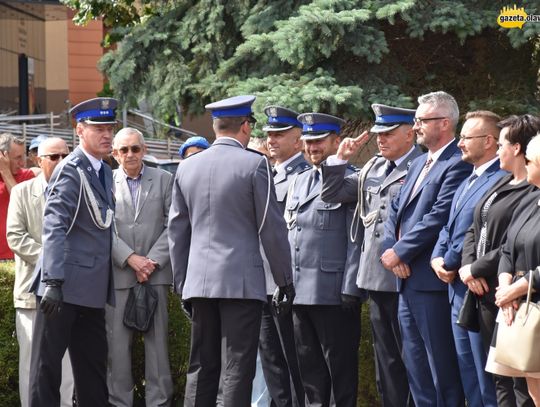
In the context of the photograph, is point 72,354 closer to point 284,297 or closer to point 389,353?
point 284,297

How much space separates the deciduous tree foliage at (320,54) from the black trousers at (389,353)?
191 inches

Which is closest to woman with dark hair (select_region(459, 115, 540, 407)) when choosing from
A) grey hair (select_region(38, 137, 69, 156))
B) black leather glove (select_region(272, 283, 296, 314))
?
black leather glove (select_region(272, 283, 296, 314))

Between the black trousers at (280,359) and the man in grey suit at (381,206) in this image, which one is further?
the black trousers at (280,359)

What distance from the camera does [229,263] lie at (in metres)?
7.83

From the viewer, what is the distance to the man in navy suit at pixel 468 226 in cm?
778

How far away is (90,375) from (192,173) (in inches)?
74.4

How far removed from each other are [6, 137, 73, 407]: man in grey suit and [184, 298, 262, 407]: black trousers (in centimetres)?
216

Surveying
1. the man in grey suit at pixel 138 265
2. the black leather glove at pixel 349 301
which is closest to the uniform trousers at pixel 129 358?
the man in grey suit at pixel 138 265

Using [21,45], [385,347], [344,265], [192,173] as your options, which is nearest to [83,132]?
[192,173]

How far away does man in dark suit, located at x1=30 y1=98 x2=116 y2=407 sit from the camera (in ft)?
27.9

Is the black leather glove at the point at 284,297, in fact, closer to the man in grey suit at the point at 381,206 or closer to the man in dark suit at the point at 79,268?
the man in grey suit at the point at 381,206

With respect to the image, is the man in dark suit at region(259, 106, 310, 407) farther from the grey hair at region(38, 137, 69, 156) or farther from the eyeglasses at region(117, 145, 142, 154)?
the grey hair at region(38, 137, 69, 156)
